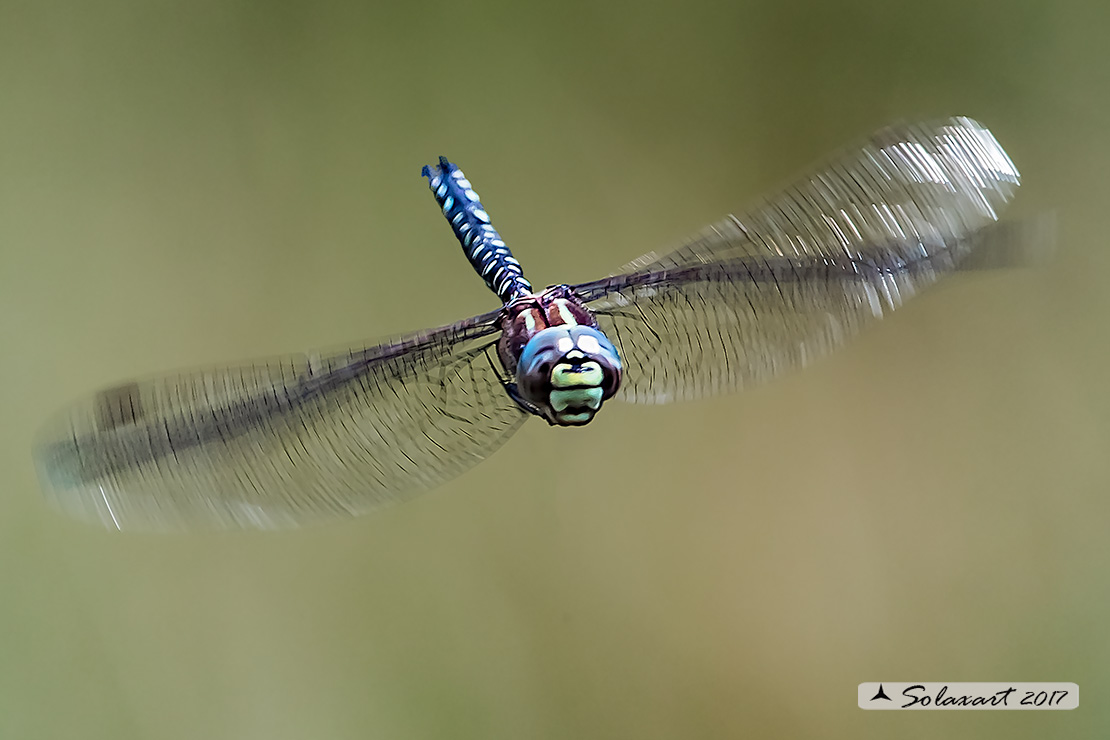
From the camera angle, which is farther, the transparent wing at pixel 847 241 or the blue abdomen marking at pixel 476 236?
the blue abdomen marking at pixel 476 236

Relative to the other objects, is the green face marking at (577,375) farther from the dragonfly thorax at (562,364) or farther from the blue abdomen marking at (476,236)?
the blue abdomen marking at (476,236)

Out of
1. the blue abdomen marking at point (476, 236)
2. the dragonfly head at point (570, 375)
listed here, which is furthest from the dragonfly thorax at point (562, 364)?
the blue abdomen marking at point (476, 236)

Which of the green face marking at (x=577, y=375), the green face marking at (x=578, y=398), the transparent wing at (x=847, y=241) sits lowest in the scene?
the green face marking at (x=578, y=398)

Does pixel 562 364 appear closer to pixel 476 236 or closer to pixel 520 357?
pixel 520 357

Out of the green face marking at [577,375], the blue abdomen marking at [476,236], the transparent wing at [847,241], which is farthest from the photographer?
the blue abdomen marking at [476,236]

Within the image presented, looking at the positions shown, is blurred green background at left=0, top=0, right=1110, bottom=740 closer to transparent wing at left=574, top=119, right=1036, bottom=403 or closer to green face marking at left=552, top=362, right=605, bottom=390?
transparent wing at left=574, top=119, right=1036, bottom=403

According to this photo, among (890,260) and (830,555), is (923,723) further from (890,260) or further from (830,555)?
(890,260)

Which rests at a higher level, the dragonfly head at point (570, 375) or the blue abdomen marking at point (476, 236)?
the blue abdomen marking at point (476, 236)

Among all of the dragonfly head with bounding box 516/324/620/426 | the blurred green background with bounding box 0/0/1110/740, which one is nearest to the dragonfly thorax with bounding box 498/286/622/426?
the dragonfly head with bounding box 516/324/620/426
